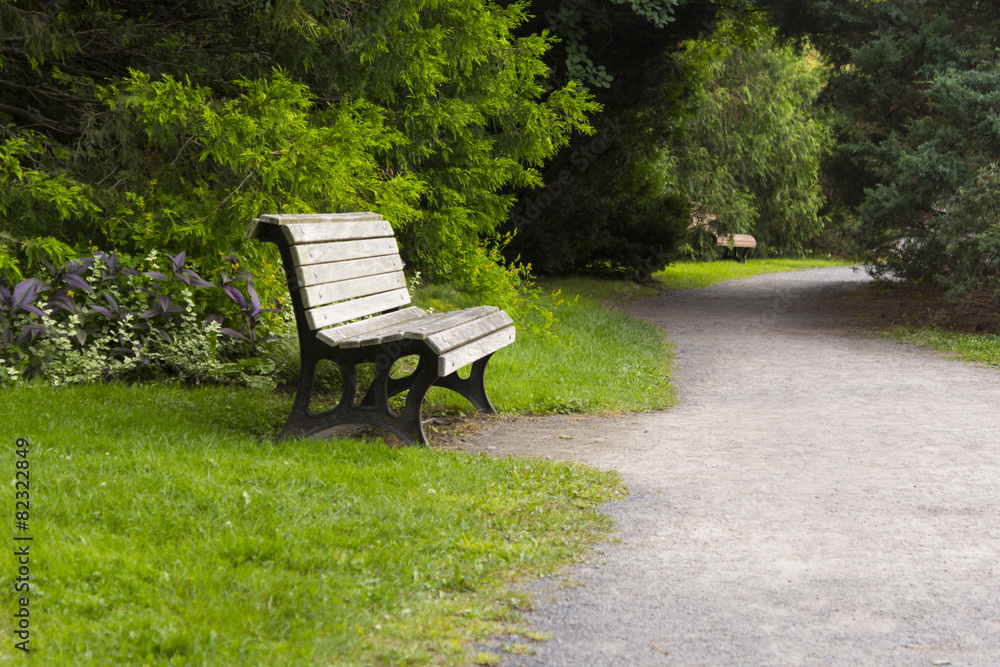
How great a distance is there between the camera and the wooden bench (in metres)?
4.98

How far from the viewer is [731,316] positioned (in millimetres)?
13703

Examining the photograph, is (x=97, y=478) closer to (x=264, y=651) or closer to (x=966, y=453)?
(x=264, y=651)

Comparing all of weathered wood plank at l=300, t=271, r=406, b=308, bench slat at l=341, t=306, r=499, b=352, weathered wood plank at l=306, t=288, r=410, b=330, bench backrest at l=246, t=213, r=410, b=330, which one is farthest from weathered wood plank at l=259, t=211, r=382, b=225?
bench slat at l=341, t=306, r=499, b=352

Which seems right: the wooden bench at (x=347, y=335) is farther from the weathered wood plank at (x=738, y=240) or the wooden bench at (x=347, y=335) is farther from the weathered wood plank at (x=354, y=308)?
the weathered wood plank at (x=738, y=240)

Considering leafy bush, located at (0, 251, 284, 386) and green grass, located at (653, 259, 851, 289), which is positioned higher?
leafy bush, located at (0, 251, 284, 386)

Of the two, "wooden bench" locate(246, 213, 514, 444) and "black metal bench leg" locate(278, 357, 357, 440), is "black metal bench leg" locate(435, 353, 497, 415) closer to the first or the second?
"wooden bench" locate(246, 213, 514, 444)

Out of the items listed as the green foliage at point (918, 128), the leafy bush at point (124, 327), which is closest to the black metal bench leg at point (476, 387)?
the leafy bush at point (124, 327)

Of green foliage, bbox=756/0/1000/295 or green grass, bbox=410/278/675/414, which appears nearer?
green grass, bbox=410/278/675/414

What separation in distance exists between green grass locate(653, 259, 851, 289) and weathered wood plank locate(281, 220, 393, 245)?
13.4m

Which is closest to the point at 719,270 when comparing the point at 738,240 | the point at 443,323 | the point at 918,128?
the point at 738,240

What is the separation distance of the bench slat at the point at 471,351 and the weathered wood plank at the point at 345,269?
2.94 feet

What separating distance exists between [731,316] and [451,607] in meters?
11.1

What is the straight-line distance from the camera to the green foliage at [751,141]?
2403 centimetres

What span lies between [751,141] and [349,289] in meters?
22.0
